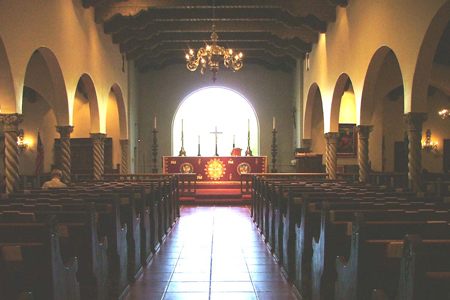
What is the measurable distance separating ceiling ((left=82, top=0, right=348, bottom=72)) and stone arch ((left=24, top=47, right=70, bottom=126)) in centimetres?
221

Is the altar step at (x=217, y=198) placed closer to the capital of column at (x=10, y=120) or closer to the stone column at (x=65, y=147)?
the stone column at (x=65, y=147)

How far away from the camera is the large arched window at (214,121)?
797 inches

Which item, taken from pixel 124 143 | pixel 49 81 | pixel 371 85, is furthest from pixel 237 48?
pixel 371 85

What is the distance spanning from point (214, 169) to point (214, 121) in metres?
5.78


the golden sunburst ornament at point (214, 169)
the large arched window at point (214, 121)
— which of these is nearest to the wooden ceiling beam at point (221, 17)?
the golden sunburst ornament at point (214, 169)

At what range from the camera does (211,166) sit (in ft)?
48.9

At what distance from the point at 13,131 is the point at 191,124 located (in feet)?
40.3

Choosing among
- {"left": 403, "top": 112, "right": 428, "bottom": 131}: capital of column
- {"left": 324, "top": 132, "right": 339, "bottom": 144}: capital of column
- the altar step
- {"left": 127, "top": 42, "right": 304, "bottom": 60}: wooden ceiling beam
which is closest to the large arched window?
{"left": 127, "top": 42, "right": 304, "bottom": 60}: wooden ceiling beam

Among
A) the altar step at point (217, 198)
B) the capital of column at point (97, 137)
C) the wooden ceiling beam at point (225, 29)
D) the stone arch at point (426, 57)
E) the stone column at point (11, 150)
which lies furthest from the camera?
the wooden ceiling beam at point (225, 29)

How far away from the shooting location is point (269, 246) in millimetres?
6844

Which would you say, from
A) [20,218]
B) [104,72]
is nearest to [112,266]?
[20,218]

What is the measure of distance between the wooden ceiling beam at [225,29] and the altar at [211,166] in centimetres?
410

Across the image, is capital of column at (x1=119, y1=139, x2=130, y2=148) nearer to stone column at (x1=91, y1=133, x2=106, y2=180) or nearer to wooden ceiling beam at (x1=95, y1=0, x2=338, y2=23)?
stone column at (x1=91, y1=133, x2=106, y2=180)

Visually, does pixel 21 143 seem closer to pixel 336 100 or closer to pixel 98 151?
pixel 98 151
